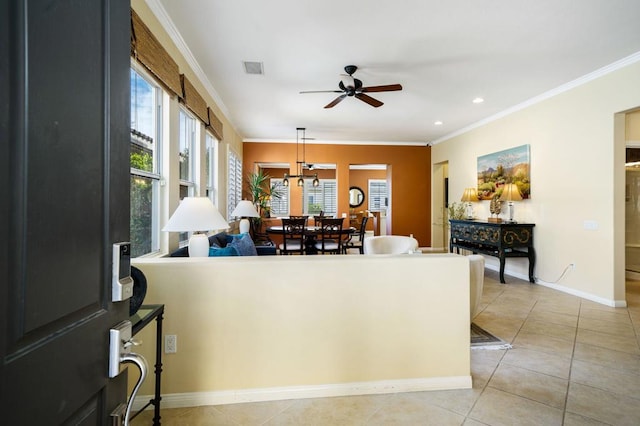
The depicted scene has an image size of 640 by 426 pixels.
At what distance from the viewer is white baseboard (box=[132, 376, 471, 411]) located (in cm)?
189

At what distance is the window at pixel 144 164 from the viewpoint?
98.9 inches

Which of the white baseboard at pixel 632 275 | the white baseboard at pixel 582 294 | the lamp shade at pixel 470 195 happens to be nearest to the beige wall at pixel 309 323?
the white baseboard at pixel 582 294

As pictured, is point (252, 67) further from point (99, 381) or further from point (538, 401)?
point (538, 401)

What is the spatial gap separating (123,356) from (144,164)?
7.59 ft

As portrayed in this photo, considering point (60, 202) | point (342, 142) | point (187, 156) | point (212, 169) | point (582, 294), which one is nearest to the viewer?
point (60, 202)

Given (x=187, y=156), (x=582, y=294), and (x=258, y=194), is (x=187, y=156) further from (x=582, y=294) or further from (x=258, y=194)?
(x=582, y=294)

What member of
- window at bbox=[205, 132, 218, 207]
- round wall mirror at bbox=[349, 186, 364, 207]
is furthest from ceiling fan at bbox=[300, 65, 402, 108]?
round wall mirror at bbox=[349, 186, 364, 207]

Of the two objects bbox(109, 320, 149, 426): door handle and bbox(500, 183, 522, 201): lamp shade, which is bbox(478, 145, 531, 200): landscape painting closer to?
bbox(500, 183, 522, 201): lamp shade

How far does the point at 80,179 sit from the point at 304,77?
12.1 ft

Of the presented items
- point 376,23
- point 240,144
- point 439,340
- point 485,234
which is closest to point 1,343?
point 439,340

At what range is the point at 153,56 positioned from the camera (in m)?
2.41

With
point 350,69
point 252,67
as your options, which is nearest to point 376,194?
point 350,69

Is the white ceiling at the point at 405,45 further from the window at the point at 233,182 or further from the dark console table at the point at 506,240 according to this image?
the dark console table at the point at 506,240

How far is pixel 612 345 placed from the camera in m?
2.70
